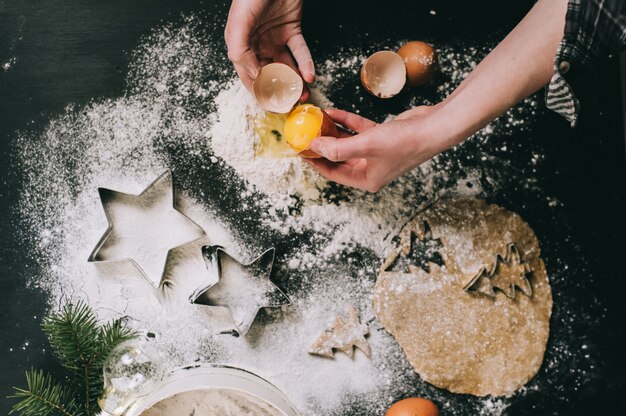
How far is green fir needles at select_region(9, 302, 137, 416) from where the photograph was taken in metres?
1.00

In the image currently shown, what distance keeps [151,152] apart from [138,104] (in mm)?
116

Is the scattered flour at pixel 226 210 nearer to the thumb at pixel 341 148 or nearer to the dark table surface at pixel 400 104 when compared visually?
the dark table surface at pixel 400 104

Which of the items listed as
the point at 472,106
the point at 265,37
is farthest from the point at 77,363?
the point at 472,106

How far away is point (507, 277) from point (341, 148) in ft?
1.62

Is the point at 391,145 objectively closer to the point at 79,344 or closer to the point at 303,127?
the point at 303,127

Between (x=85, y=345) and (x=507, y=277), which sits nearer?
(x=85, y=345)

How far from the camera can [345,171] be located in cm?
109

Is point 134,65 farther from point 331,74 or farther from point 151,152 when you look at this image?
point 331,74

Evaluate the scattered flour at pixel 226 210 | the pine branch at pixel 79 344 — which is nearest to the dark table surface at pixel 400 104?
the scattered flour at pixel 226 210

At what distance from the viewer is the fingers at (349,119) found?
1.13 meters

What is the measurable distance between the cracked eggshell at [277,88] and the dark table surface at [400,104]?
0.13 metres

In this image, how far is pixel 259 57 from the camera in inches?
45.3

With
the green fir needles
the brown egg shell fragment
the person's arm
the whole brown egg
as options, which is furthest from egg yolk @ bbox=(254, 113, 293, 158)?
the whole brown egg

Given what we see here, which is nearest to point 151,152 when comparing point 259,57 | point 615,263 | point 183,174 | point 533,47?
point 183,174
